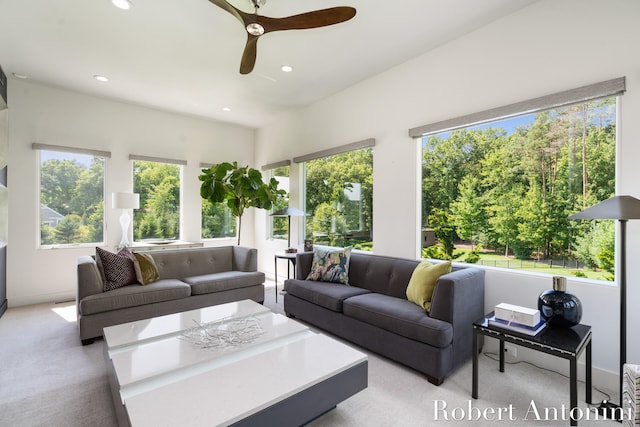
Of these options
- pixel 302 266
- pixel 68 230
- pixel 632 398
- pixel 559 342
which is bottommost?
pixel 632 398

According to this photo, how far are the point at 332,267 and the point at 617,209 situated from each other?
98.3 inches

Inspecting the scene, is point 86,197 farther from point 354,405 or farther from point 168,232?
point 354,405

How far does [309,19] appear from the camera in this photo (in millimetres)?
2105

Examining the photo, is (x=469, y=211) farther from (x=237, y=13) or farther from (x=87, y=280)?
(x=87, y=280)

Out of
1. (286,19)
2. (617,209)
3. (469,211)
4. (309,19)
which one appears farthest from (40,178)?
(617,209)

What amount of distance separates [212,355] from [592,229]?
2949mm

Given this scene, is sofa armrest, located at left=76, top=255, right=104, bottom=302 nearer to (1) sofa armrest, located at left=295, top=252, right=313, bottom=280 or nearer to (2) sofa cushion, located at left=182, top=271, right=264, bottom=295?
(2) sofa cushion, located at left=182, top=271, right=264, bottom=295

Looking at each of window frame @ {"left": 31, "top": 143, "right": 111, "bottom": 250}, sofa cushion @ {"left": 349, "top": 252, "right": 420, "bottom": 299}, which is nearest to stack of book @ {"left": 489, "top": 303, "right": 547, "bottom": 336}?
sofa cushion @ {"left": 349, "top": 252, "right": 420, "bottom": 299}

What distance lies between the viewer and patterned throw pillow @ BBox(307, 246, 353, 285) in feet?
11.7

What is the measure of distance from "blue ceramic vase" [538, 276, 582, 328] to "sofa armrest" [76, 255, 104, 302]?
3.91 m

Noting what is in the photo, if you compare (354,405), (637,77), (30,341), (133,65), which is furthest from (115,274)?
(637,77)

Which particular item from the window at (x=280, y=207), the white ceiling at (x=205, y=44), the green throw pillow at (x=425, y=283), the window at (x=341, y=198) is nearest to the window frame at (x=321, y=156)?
the window at (x=341, y=198)

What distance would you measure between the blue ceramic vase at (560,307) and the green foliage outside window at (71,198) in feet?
18.5

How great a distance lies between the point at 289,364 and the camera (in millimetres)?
1793
